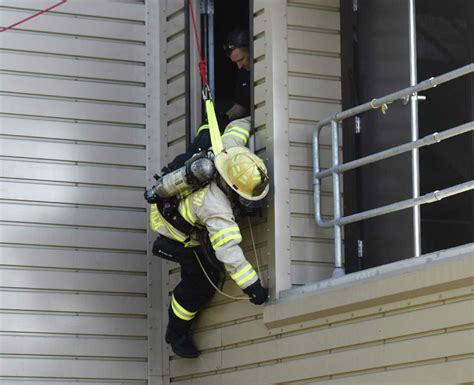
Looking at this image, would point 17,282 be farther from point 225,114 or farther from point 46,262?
point 225,114

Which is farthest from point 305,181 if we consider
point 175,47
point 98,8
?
point 98,8

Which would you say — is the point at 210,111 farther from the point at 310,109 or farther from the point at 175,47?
the point at 175,47

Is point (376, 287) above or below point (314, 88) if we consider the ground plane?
below

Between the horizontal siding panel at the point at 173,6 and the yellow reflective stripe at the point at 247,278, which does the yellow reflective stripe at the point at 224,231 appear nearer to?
the yellow reflective stripe at the point at 247,278

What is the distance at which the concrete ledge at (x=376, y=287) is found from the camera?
7.59 metres

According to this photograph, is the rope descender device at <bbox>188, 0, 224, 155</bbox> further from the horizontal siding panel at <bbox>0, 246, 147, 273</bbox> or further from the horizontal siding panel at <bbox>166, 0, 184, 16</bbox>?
the horizontal siding panel at <bbox>0, 246, 147, 273</bbox>

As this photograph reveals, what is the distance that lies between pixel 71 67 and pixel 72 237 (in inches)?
54.7

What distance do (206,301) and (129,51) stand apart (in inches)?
91.3

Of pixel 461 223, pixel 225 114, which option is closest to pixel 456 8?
pixel 461 223

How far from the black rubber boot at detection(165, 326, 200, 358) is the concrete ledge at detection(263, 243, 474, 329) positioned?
98 centimetres

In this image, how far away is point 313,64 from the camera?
31.1 ft

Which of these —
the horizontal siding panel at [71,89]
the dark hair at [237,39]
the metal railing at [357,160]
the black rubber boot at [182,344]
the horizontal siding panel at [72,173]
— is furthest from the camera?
the horizontal siding panel at [71,89]

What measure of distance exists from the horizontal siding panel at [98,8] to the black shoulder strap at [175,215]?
2.13 metres

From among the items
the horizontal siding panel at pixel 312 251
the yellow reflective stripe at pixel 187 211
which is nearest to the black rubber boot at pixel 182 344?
the yellow reflective stripe at pixel 187 211
